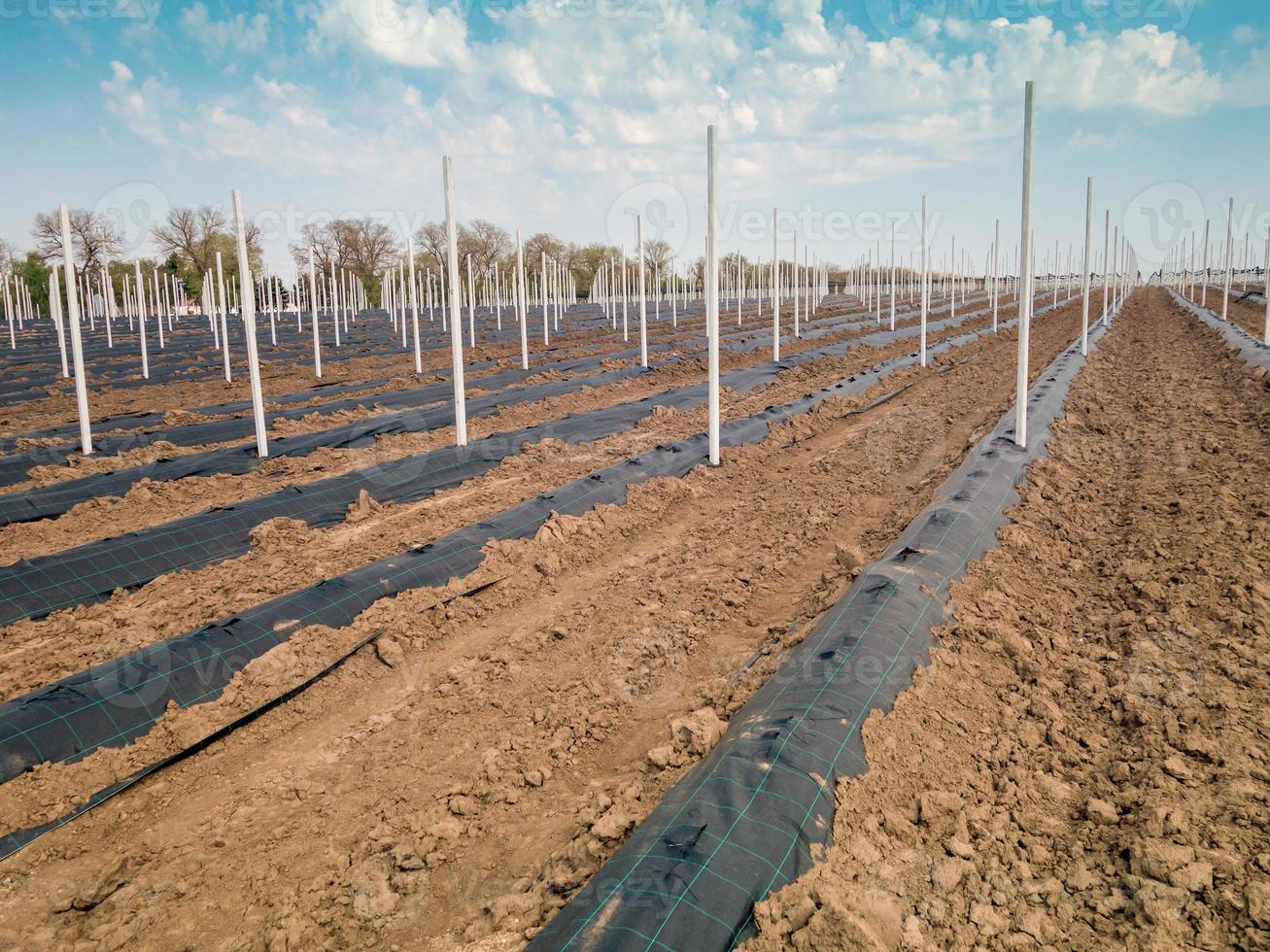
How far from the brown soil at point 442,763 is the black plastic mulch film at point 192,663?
128 millimetres

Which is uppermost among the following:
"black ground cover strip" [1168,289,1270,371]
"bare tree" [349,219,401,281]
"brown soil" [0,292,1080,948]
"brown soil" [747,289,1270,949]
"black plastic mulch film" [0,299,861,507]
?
"bare tree" [349,219,401,281]

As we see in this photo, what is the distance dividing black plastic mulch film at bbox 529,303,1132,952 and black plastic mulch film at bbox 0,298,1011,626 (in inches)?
231

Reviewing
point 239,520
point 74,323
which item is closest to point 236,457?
point 74,323

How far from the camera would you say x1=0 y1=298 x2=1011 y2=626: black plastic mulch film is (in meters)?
6.41

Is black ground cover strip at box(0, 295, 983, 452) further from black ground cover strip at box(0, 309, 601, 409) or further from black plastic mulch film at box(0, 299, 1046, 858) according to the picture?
black plastic mulch film at box(0, 299, 1046, 858)

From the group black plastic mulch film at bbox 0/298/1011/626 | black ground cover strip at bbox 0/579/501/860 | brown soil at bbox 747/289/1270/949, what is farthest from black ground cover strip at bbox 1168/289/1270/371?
black ground cover strip at bbox 0/579/501/860

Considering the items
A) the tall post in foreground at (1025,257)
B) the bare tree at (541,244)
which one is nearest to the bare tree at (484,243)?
the bare tree at (541,244)

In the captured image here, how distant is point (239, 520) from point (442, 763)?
4.92 meters

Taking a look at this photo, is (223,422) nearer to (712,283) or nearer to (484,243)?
(712,283)

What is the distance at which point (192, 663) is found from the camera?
4.98 meters

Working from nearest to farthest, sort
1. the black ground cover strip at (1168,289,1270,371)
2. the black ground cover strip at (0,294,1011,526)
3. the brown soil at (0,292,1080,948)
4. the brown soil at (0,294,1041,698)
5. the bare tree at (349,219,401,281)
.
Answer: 1. the brown soil at (0,292,1080,948)
2. the brown soil at (0,294,1041,698)
3. the black ground cover strip at (0,294,1011,526)
4. the black ground cover strip at (1168,289,1270,371)
5. the bare tree at (349,219,401,281)

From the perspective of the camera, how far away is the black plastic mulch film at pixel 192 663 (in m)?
4.24

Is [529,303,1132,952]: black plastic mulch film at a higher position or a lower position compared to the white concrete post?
lower

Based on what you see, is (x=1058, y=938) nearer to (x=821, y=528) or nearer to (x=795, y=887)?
(x=795, y=887)
